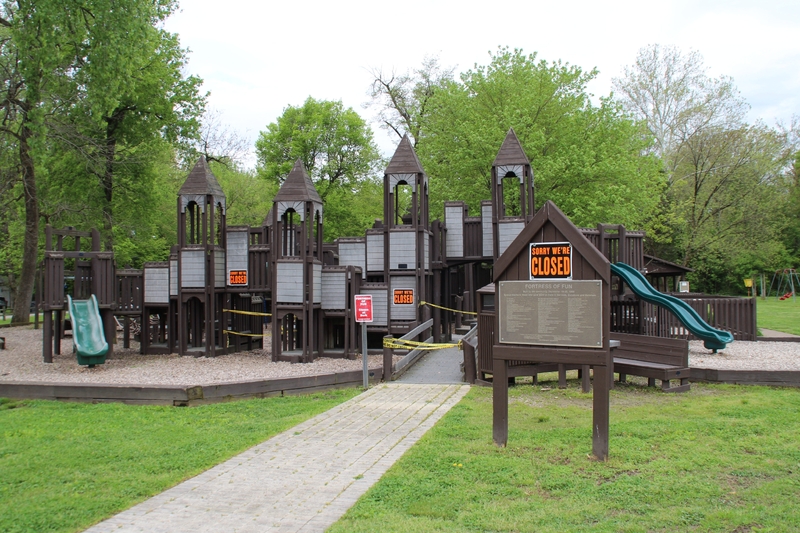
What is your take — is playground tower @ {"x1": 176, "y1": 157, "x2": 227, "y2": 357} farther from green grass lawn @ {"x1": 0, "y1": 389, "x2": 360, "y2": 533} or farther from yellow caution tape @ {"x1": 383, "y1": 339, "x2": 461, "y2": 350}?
green grass lawn @ {"x1": 0, "y1": 389, "x2": 360, "y2": 533}

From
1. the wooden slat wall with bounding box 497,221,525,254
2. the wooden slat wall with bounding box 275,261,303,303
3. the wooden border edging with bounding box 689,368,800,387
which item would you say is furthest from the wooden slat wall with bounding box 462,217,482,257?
the wooden border edging with bounding box 689,368,800,387

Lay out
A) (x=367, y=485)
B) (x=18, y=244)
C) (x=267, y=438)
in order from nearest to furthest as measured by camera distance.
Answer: (x=367, y=485), (x=267, y=438), (x=18, y=244)

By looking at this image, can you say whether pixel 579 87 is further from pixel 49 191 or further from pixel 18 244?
pixel 18 244

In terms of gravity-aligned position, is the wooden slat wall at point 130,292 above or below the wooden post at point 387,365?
above

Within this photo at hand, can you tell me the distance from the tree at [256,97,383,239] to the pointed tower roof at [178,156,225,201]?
22.2 meters

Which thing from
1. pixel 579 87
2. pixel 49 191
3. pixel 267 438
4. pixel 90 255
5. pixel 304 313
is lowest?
pixel 267 438

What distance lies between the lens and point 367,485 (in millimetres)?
6609

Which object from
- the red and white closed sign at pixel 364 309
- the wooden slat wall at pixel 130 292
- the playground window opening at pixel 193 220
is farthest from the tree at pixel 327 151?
the red and white closed sign at pixel 364 309

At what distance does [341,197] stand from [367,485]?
1461 inches

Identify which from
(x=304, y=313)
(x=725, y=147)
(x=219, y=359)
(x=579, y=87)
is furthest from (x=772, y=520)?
(x=725, y=147)

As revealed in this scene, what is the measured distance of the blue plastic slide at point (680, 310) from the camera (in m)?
16.4

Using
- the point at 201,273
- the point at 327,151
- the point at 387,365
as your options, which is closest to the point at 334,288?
the point at 201,273

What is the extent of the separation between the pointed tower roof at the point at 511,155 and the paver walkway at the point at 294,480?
11848 mm

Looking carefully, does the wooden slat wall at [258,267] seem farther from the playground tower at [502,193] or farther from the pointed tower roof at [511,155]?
the pointed tower roof at [511,155]
